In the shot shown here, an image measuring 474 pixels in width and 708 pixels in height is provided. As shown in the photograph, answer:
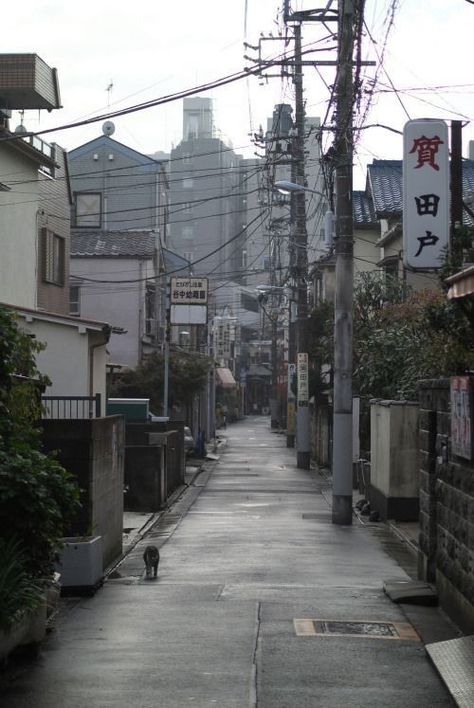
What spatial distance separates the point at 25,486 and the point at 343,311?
49.4 feet

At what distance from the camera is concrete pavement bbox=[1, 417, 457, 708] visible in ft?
26.9

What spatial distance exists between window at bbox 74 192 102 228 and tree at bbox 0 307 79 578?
1793 inches

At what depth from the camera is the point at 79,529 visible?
14383 millimetres

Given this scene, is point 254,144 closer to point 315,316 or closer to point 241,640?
point 315,316

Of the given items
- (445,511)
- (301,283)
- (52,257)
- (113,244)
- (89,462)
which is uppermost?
(113,244)

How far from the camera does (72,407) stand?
62.3ft

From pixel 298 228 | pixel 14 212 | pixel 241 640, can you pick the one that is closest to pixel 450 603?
pixel 241 640

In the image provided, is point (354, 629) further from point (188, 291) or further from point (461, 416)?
point (188, 291)

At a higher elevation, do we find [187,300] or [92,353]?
[187,300]

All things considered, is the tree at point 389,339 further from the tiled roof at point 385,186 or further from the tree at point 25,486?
the tree at point 25,486

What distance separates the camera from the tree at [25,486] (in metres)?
8.91

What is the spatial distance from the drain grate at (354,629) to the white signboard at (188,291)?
3301 cm

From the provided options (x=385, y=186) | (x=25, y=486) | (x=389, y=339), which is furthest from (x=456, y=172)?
(x=385, y=186)

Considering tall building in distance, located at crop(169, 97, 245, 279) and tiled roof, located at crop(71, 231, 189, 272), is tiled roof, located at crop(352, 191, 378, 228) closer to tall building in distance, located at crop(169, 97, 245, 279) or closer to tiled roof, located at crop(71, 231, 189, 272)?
tiled roof, located at crop(71, 231, 189, 272)
